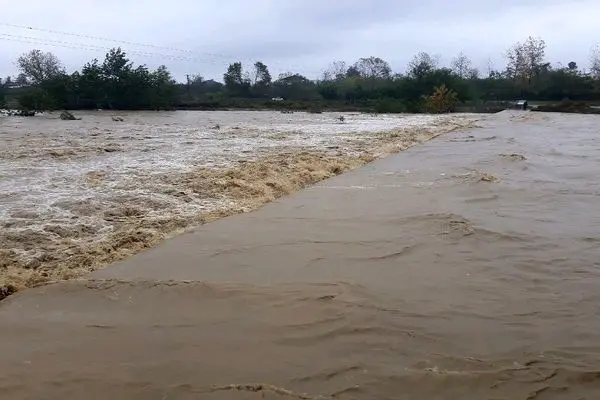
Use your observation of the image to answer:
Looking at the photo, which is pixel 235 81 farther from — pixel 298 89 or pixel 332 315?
pixel 332 315

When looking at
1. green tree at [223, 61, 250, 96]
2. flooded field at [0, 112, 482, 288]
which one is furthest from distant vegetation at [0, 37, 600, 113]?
flooded field at [0, 112, 482, 288]

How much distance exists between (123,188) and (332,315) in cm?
529

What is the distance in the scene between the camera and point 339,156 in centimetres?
1225

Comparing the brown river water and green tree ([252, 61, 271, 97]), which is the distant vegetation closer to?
green tree ([252, 61, 271, 97])

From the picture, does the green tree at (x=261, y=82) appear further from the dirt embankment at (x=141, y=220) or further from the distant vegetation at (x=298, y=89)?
the dirt embankment at (x=141, y=220)

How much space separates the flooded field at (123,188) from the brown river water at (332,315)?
0.56 m

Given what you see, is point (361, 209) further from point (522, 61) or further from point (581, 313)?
point (522, 61)

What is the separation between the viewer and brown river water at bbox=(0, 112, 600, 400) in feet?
8.68

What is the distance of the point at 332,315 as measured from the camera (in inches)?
134

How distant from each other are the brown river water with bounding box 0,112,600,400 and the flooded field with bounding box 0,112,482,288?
56cm

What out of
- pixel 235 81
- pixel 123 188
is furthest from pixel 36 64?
pixel 123 188

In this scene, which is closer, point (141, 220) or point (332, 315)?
point (332, 315)

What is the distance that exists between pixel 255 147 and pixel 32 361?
11.5 m

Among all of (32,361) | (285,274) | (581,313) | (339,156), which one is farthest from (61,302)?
(339,156)
